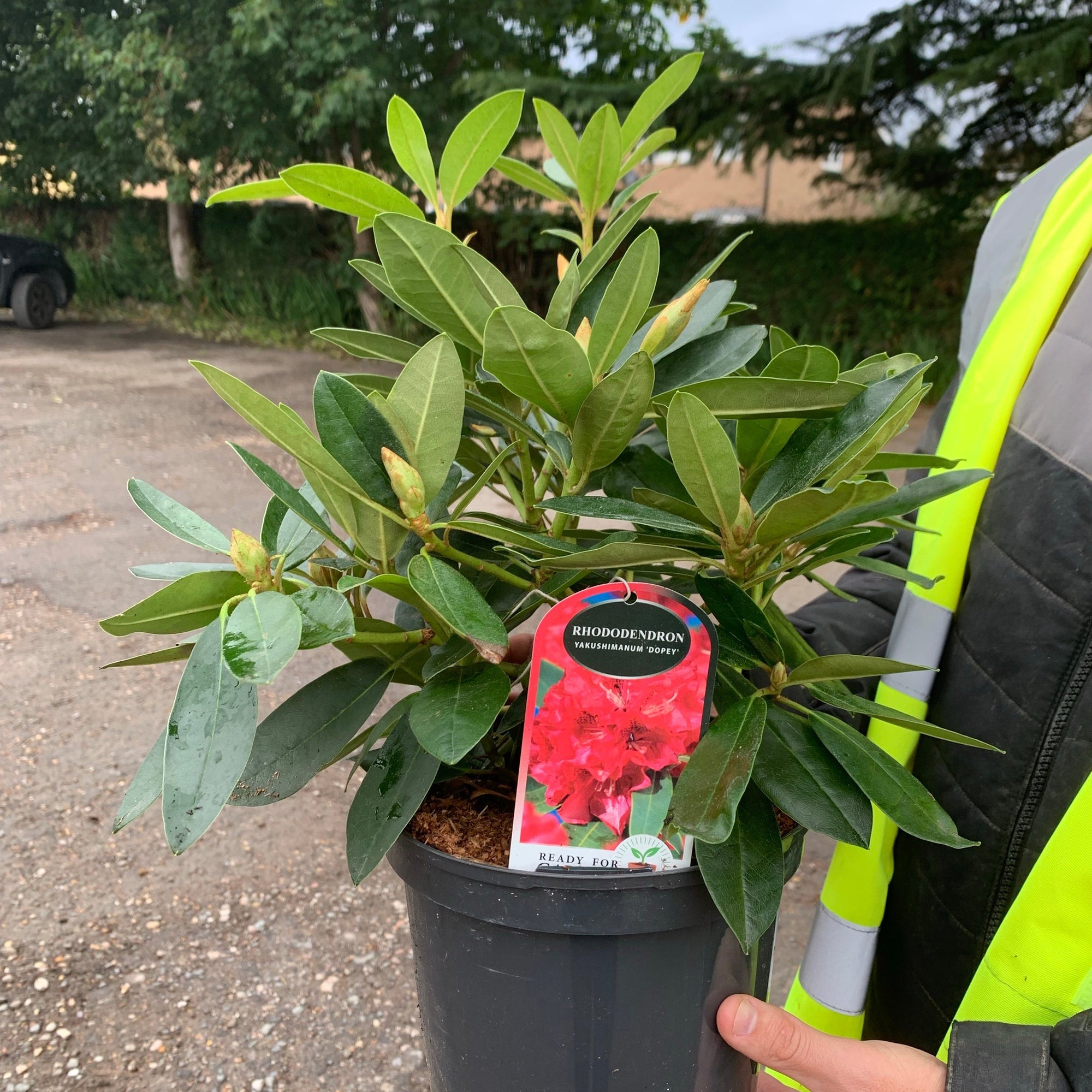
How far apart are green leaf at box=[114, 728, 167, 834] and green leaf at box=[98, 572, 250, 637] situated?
7cm

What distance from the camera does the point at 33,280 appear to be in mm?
8492

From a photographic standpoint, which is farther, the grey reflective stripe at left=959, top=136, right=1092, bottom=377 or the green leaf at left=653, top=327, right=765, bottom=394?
the grey reflective stripe at left=959, top=136, right=1092, bottom=377

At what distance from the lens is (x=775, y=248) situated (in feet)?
21.1

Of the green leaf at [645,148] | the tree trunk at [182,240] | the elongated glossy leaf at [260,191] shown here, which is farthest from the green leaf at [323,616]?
the tree trunk at [182,240]

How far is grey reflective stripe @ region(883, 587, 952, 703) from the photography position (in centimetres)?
86

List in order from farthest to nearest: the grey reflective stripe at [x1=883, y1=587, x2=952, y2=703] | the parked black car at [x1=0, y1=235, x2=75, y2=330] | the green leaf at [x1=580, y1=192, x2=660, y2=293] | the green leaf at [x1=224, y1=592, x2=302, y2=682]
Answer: the parked black car at [x1=0, y1=235, x2=75, y2=330] < the grey reflective stripe at [x1=883, y1=587, x2=952, y2=703] < the green leaf at [x1=580, y1=192, x2=660, y2=293] < the green leaf at [x1=224, y1=592, x2=302, y2=682]

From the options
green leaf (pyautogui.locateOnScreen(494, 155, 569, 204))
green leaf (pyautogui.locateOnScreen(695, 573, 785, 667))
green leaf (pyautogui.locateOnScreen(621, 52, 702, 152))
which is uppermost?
green leaf (pyautogui.locateOnScreen(621, 52, 702, 152))

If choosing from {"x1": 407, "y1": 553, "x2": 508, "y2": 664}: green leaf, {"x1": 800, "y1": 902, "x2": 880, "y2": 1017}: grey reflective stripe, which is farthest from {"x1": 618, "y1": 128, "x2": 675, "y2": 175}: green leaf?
{"x1": 800, "y1": 902, "x2": 880, "y2": 1017}: grey reflective stripe

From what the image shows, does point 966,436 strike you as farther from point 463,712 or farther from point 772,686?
point 463,712

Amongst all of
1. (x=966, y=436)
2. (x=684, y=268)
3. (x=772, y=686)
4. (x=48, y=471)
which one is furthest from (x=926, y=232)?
(x=772, y=686)

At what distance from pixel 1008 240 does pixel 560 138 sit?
1.69ft

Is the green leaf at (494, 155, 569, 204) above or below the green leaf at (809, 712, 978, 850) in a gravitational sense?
above

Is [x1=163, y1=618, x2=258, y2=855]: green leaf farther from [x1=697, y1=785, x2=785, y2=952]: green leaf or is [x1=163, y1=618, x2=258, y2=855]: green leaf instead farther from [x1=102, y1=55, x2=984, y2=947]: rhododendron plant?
[x1=697, y1=785, x2=785, y2=952]: green leaf

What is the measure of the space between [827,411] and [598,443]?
0.42 feet
